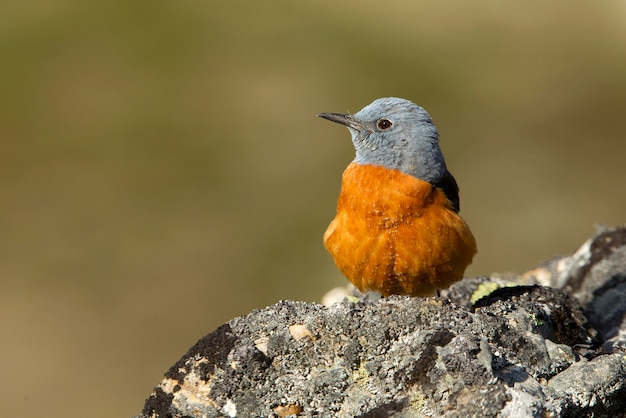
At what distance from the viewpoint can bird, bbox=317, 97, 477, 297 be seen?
6504 mm

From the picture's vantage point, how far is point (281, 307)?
15.7ft

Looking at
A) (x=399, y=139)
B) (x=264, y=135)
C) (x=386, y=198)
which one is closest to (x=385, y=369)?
(x=386, y=198)

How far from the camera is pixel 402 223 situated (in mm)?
6539

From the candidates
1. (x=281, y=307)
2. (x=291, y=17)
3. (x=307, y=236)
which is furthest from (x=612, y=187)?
(x=281, y=307)

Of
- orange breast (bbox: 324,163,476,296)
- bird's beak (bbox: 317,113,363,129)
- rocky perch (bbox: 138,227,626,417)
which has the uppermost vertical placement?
bird's beak (bbox: 317,113,363,129)

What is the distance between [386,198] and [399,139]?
803mm

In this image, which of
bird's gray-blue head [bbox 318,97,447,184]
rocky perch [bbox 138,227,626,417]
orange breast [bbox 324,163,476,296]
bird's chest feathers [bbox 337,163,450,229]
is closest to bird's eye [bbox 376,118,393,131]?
bird's gray-blue head [bbox 318,97,447,184]

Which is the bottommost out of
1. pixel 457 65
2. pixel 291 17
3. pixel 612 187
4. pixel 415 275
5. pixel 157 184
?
pixel 415 275

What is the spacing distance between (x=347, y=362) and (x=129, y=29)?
51.3 ft

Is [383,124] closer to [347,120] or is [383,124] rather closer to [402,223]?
[347,120]

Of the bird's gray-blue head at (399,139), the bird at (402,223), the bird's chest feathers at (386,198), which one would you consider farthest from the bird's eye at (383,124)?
the bird's chest feathers at (386,198)

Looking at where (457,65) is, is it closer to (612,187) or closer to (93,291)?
(612,187)

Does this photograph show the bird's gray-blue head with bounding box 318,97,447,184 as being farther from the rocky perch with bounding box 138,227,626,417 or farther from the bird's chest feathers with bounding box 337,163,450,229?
the rocky perch with bounding box 138,227,626,417

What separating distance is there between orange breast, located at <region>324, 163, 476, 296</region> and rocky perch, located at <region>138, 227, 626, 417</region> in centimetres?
148
